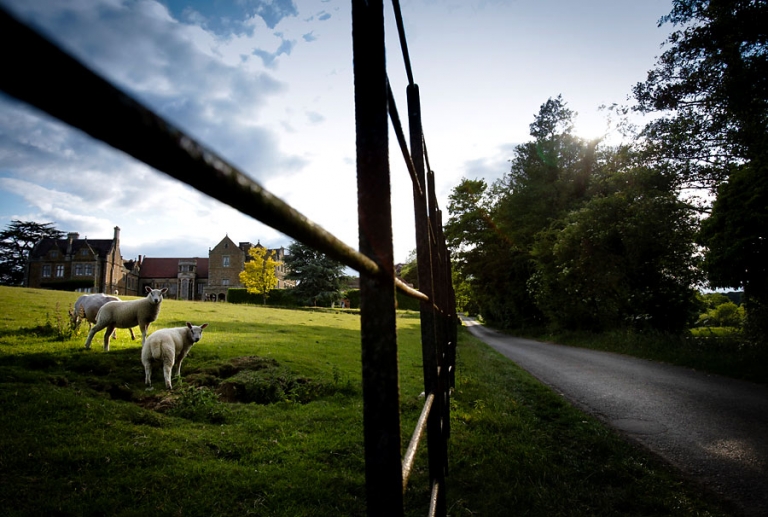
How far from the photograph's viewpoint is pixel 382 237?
122 cm

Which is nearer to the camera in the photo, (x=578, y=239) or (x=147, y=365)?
(x=147, y=365)

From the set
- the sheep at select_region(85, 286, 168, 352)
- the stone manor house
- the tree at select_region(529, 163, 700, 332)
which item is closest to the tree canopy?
the tree at select_region(529, 163, 700, 332)

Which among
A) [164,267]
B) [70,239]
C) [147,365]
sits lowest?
[147,365]

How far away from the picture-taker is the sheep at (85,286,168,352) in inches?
314

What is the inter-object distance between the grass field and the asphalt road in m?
0.39

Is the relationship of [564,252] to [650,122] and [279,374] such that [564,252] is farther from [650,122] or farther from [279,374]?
[279,374]

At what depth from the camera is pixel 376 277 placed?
109 cm

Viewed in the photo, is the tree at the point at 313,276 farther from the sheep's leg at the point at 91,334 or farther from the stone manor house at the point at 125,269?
the sheep's leg at the point at 91,334

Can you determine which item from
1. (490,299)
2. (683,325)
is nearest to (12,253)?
(490,299)

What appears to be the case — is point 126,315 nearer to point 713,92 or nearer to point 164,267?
point 713,92

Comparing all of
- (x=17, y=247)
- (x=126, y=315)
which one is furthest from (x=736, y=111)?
(x=17, y=247)

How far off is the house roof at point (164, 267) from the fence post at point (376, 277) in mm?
72247

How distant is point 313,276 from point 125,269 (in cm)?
3769

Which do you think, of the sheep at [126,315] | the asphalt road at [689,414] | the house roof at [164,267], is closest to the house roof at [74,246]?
the house roof at [164,267]
